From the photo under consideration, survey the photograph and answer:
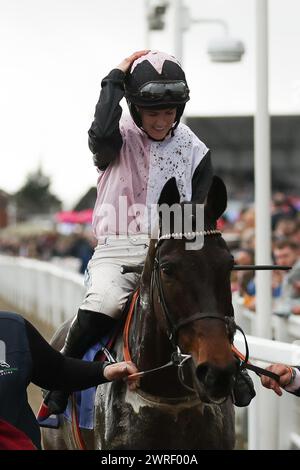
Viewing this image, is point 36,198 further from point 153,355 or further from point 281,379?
point 281,379

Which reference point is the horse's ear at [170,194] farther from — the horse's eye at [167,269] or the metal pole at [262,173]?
the metal pole at [262,173]

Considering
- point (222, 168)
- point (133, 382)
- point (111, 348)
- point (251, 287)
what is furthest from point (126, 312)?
point (222, 168)

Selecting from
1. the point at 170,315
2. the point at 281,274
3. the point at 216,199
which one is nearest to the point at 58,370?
the point at 170,315

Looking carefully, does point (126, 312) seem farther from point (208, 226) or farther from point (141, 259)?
point (208, 226)

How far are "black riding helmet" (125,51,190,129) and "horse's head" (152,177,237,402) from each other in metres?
0.67

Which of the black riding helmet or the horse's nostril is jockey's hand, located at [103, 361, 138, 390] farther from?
the black riding helmet

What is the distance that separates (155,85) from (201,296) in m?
1.25

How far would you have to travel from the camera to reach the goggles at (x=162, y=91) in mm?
4484

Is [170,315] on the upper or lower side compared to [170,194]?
lower

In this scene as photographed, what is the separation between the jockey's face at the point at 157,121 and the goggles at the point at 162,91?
7cm

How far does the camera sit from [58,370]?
4.00 metres

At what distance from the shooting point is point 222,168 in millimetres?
36188

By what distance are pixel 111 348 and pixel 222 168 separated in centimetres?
3193

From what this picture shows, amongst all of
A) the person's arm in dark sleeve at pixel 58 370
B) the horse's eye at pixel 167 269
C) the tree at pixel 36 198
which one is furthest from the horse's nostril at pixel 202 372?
the tree at pixel 36 198
